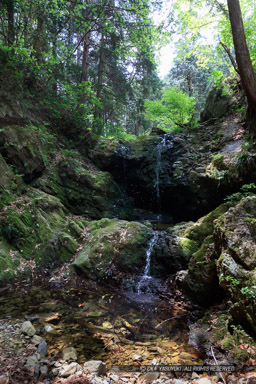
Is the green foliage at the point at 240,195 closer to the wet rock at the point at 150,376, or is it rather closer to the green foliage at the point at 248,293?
the green foliage at the point at 248,293

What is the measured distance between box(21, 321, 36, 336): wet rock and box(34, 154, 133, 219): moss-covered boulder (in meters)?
5.63

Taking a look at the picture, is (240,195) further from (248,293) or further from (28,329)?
(28,329)

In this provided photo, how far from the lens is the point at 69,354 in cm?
289

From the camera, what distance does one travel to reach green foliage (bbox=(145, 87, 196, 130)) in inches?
469

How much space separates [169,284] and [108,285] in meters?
1.65

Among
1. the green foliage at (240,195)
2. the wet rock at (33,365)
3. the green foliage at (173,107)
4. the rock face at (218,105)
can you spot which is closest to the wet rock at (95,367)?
the wet rock at (33,365)

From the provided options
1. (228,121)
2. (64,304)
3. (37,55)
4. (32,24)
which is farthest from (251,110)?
(32,24)

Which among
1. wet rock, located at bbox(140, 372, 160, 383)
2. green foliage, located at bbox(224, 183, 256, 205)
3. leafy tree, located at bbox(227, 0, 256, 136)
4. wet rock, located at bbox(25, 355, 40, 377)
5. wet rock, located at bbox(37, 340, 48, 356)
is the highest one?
leafy tree, located at bbox(227, 0, 256, 136)

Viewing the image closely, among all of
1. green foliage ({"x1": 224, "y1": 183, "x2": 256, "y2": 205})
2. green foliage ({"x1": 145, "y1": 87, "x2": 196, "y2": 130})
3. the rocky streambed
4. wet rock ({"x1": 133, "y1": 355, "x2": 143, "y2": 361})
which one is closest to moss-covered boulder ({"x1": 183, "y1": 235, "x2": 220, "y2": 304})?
the rocky streambed

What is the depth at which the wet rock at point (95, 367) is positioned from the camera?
2547 millimetres

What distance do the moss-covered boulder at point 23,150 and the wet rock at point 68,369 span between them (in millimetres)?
6138

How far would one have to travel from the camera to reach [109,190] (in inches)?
415

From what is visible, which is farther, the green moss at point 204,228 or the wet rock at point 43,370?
the green moss at point 204,228

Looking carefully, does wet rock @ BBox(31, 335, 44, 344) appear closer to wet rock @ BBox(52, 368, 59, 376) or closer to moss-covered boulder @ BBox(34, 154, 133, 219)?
wet rock @ BBox(52, 368, 59, 376)
